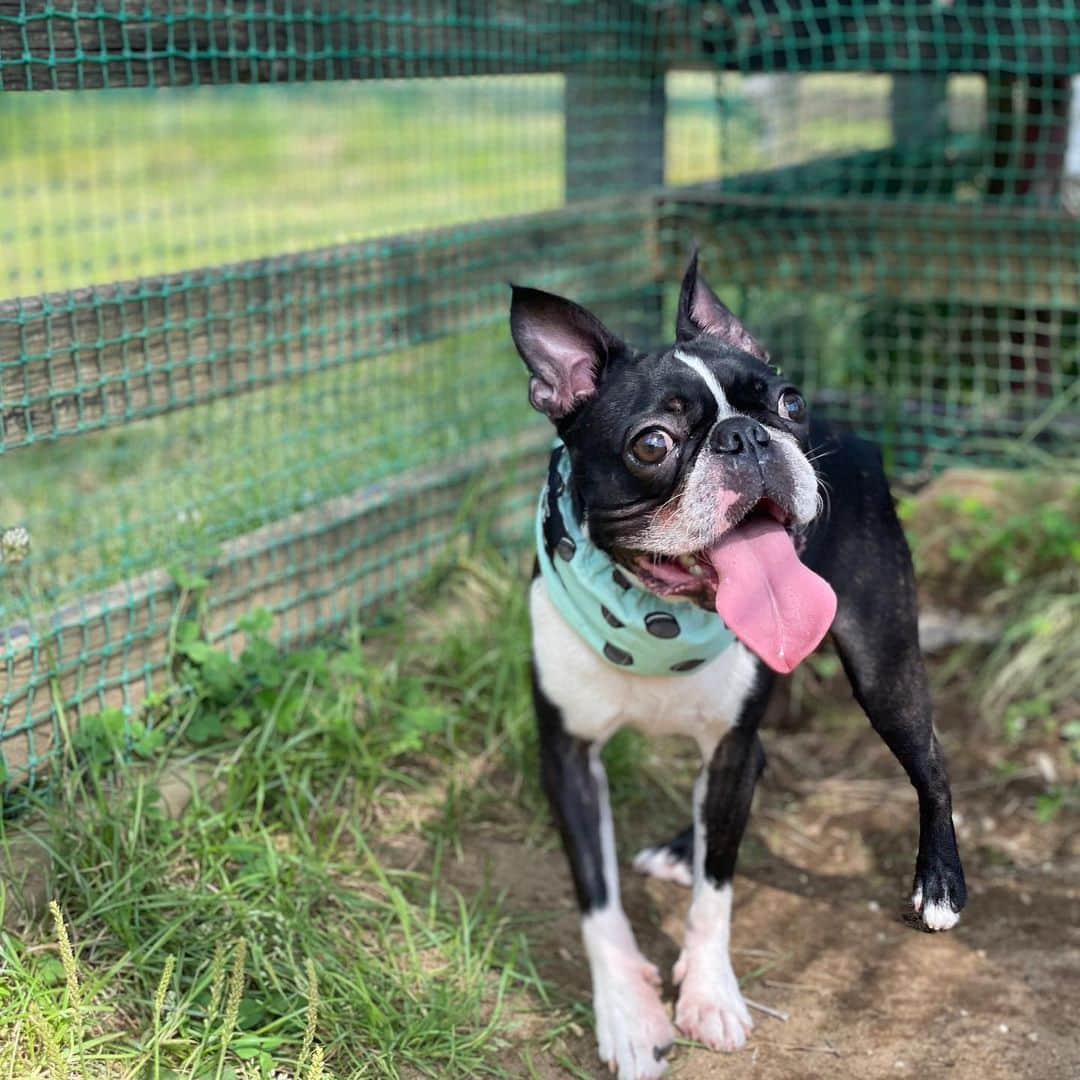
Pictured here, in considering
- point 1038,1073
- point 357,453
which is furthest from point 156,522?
point 1038,1073

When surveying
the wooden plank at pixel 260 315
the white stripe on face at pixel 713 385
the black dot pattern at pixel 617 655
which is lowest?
the black dot pattern at pixel 617 655

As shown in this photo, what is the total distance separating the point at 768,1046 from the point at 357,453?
2.23m

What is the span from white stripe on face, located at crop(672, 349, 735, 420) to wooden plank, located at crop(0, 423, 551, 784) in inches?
62.3

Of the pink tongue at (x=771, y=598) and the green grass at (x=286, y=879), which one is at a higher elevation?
the pink tongue at (x=771, y=598)

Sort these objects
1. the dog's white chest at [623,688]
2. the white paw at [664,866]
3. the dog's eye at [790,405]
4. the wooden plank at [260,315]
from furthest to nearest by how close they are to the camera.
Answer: the white paw at [664,866] < the wooden plank at [260,315] < the dog's white chest at [623,688] < the dog's eye at [790,405]

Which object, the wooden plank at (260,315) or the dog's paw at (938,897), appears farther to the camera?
the wooden plank at (260,315)

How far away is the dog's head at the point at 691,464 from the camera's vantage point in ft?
8.78

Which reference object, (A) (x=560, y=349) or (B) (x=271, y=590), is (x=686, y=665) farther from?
(B) (x=271, y=590)

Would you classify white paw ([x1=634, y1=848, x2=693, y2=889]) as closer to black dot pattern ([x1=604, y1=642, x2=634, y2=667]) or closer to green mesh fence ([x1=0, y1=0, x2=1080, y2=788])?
black dot pattern ([x1=604, y1=642, x2=634, y2=667])

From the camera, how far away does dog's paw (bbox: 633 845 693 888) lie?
12.7 feet

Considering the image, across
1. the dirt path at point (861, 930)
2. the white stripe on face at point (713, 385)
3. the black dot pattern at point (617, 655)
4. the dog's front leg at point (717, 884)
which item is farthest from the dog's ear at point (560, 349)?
the dirt path at point (861, 930)

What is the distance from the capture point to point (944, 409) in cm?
559

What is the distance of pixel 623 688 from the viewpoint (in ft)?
10.3

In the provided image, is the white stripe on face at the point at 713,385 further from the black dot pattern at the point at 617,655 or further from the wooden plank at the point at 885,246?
the wooden plank at the point at 885,246
